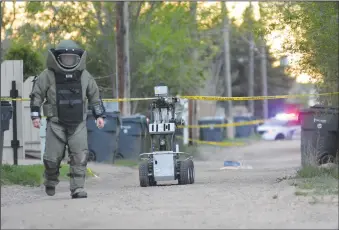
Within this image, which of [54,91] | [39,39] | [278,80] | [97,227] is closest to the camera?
[97,227]

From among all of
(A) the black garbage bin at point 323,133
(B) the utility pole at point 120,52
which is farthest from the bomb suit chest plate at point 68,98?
(B) the utility pole at point 120,52

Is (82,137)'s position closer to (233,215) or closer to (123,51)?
(233,215)

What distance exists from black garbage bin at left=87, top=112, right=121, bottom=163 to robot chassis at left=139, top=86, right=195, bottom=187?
8.69 metres

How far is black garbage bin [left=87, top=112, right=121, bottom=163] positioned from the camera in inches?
859

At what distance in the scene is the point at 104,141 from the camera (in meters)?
21.9

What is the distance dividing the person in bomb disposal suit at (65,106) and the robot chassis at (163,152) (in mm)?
2027

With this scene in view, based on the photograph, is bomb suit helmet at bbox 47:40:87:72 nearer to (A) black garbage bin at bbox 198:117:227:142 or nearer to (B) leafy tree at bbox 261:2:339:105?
(B) leafy tree at bbox 261:2:339:105

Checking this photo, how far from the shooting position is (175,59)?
97.8 ft

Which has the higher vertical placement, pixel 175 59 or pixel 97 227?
pixel 175 59

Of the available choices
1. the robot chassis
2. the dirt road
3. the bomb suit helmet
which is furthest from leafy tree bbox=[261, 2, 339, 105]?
the bomb suit helmet

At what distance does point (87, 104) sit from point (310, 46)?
4.61 meters

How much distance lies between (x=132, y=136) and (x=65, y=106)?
12.3 metres

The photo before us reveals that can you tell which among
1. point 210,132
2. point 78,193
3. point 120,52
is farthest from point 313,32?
point 210,132

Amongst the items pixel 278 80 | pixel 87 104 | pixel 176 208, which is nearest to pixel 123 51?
pixel 87 104
